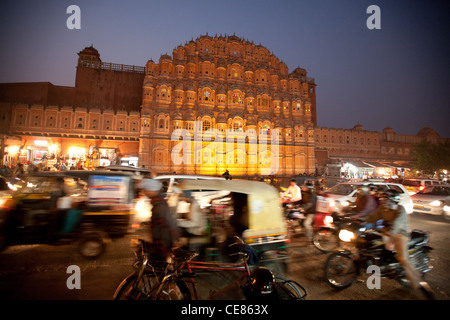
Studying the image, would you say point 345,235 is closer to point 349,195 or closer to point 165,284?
point 165,284

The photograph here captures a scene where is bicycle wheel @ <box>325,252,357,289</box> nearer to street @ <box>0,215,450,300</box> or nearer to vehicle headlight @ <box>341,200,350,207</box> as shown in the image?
street @ <box>0,215,450,300</box>

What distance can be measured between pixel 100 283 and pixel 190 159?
2988 centimetres

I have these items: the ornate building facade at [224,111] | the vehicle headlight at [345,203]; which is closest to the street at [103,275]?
the vehicle headlight at [345,203]

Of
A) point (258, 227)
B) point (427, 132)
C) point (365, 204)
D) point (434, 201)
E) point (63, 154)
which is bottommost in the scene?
point (434, 201)

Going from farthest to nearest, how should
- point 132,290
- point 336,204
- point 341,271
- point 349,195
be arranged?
point 349,195 → point 336,204 → point 341,271 → point 132,290

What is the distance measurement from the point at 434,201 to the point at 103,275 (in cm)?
1309

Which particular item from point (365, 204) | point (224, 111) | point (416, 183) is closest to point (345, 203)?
point (365, 204)

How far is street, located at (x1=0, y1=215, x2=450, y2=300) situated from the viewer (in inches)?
134

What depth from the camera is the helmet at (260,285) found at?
220 cm

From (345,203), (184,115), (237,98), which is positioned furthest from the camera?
(237,98)

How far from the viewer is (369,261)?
3803mm

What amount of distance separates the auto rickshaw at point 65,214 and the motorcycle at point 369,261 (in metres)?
4.45

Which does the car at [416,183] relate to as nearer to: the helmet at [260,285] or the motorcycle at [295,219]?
the motorcycle at [295,219]

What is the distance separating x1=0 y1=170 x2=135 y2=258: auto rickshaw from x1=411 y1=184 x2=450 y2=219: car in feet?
41.4
